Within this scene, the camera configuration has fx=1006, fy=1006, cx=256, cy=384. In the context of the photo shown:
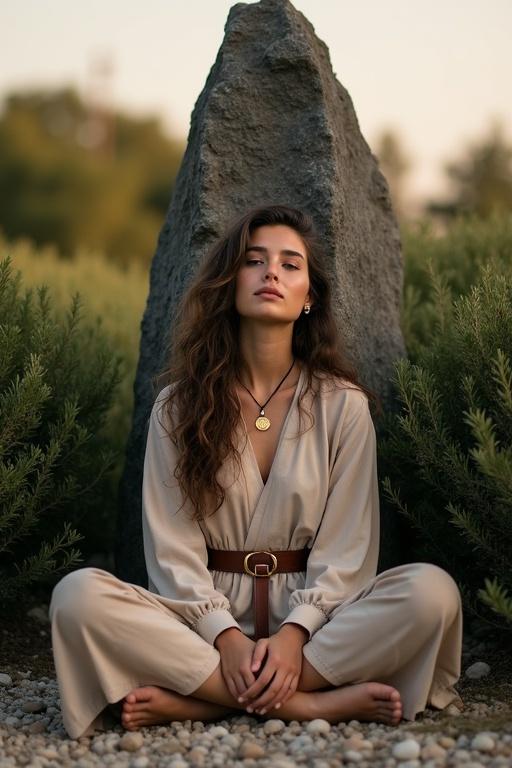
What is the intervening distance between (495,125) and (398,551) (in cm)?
2667

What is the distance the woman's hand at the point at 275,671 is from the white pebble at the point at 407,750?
1.51 ft

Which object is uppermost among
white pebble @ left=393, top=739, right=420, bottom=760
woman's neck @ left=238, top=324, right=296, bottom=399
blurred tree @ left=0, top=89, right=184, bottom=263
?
blurred tree @ left=0, top=89, right=184, bottom=263

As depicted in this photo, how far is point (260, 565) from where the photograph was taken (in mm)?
3473

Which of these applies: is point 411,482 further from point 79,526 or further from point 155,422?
point 79,526

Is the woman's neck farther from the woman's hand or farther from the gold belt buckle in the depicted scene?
the woman's hand

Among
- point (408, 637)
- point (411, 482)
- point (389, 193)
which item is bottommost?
point (408, 637)

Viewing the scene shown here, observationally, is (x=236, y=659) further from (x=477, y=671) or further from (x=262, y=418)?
(x=477, y=671)

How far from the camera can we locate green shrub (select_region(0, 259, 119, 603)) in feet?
12.5

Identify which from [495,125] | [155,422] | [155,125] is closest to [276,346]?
[155,422]

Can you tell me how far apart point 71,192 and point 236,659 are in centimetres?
3044

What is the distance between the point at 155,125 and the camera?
42031 millimetres

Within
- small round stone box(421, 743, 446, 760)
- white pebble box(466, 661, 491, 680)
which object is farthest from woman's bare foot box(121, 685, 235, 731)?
white pebble box(466, 661, 491, 680)

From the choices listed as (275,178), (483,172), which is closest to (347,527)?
(275,178)

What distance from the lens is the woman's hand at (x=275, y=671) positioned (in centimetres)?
306
